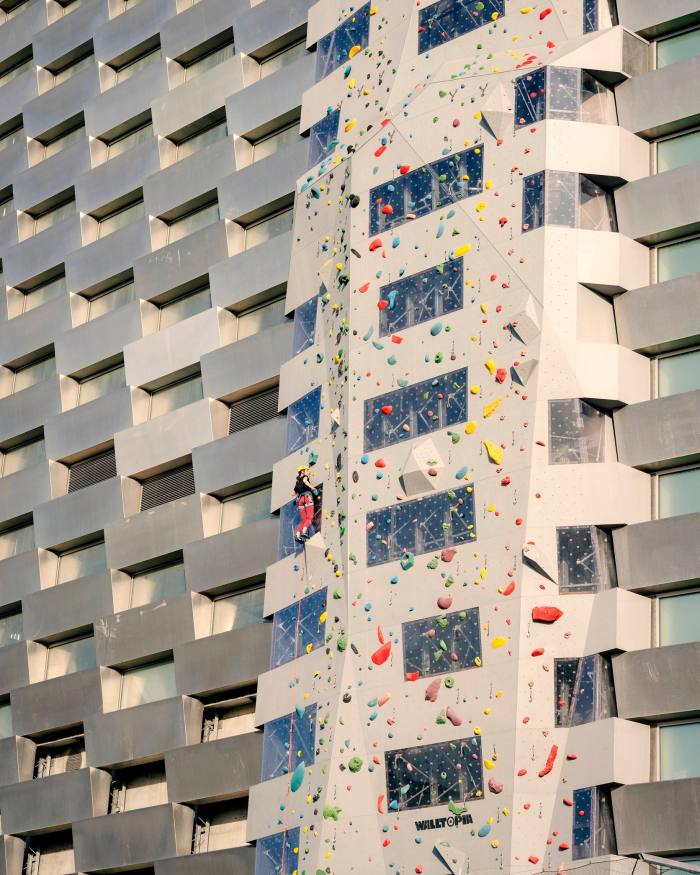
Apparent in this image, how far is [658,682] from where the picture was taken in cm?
3256

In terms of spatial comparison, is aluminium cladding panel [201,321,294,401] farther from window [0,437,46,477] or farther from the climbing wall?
window [0,437,46,477]

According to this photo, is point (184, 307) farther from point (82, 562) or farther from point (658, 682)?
point (658, 682)

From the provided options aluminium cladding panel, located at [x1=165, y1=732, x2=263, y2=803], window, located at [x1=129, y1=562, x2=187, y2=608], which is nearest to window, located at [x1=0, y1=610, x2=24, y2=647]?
window, located at [x1=129, y1=562, x2=187, y2=608]

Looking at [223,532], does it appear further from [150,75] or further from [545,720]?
[150,75]

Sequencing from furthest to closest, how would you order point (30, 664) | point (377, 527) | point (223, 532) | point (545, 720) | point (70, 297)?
point (70, 297) → point (30, 664) → point (223, 532) → point (377, 527) → point (545, 720)

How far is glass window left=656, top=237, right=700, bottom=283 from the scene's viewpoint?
3616 centimetres

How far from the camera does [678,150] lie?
37188mm

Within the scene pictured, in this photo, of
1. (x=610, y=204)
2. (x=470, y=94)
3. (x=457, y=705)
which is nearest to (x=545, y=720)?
(x=457, y=705)

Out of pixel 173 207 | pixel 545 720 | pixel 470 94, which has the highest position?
pixel 173 207

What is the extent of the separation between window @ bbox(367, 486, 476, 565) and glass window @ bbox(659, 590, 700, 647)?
166 inches

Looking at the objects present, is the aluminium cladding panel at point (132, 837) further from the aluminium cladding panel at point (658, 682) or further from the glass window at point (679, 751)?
the glass window at point (679, 751)

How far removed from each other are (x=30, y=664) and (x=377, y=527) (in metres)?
16.4

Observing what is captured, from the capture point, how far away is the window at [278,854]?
35312 mm

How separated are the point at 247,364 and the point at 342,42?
8.82 m
